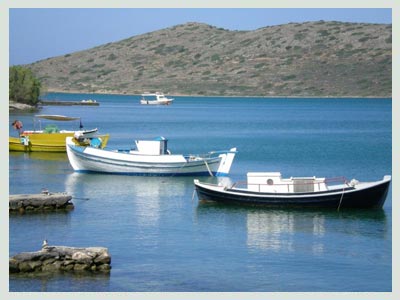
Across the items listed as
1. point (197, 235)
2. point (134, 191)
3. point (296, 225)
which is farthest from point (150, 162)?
point (197, 235)

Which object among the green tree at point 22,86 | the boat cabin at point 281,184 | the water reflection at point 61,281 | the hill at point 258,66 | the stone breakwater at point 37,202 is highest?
the hill at point 258,66

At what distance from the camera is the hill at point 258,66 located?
160000 millimetres

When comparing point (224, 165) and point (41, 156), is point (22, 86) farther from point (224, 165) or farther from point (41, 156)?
point (224, 165)

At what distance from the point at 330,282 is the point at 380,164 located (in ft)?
82.4

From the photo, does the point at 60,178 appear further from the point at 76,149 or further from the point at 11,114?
the point at 11,114

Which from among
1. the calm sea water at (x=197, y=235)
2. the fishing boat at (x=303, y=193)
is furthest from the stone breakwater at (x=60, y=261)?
the fishing boat at (x=303, y=193)

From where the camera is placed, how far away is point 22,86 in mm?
93625

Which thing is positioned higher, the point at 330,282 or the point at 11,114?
the point at 11,114

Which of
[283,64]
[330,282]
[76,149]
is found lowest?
[330,282]

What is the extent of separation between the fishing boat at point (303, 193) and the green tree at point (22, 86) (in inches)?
2580

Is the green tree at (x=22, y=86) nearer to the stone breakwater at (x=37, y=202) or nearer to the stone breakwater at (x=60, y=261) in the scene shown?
the stone breakwater at (x=37, y=202)

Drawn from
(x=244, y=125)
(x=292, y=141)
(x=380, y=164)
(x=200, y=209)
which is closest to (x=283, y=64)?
(x=244, y=125)

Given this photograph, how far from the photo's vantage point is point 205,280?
21.0 m

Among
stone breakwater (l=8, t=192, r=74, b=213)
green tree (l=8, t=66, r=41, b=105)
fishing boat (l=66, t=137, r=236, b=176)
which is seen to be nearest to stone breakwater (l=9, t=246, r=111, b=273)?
stone breakwater (l=8, t=192, r=74, b=213)
